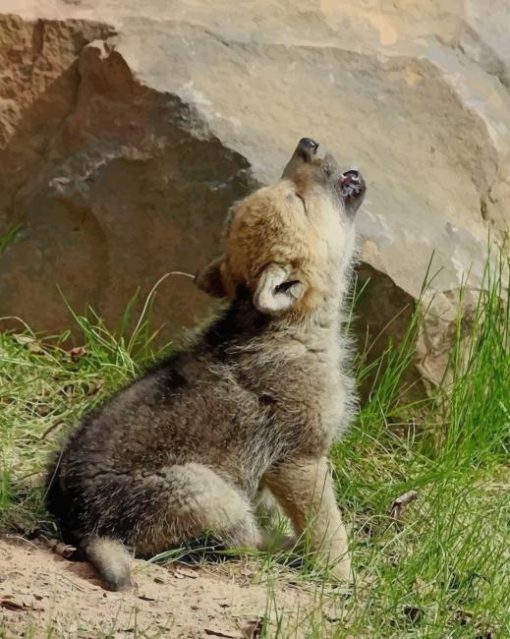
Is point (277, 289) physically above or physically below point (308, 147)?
below

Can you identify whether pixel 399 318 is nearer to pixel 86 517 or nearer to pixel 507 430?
pixel 507 430

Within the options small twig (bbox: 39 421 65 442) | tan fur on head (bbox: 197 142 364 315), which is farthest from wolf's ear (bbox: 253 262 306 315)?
small twig (bbox: 39 421 65 442)

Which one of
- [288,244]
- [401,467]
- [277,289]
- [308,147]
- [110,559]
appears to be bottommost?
[110,559]

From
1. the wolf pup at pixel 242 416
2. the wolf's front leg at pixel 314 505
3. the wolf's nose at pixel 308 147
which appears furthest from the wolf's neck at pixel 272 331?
the wolf's nose at pixel 308 147

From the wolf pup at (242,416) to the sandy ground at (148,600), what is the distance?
117 mm

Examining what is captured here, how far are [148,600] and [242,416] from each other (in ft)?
2.94

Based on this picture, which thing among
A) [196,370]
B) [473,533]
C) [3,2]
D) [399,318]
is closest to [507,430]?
[399,318]

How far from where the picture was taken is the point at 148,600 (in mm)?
4949

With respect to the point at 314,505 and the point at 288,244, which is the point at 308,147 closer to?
the point at 288,244

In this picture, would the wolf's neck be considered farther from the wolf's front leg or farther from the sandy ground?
the sandy ground

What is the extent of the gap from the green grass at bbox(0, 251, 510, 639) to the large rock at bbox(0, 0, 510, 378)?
22 cm

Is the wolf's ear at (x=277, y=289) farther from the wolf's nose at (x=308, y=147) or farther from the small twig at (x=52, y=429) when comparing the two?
the small twig at (x=52, y=429)

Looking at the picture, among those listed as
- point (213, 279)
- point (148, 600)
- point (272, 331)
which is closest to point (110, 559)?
point (148, 600)

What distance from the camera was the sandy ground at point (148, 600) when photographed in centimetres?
466
